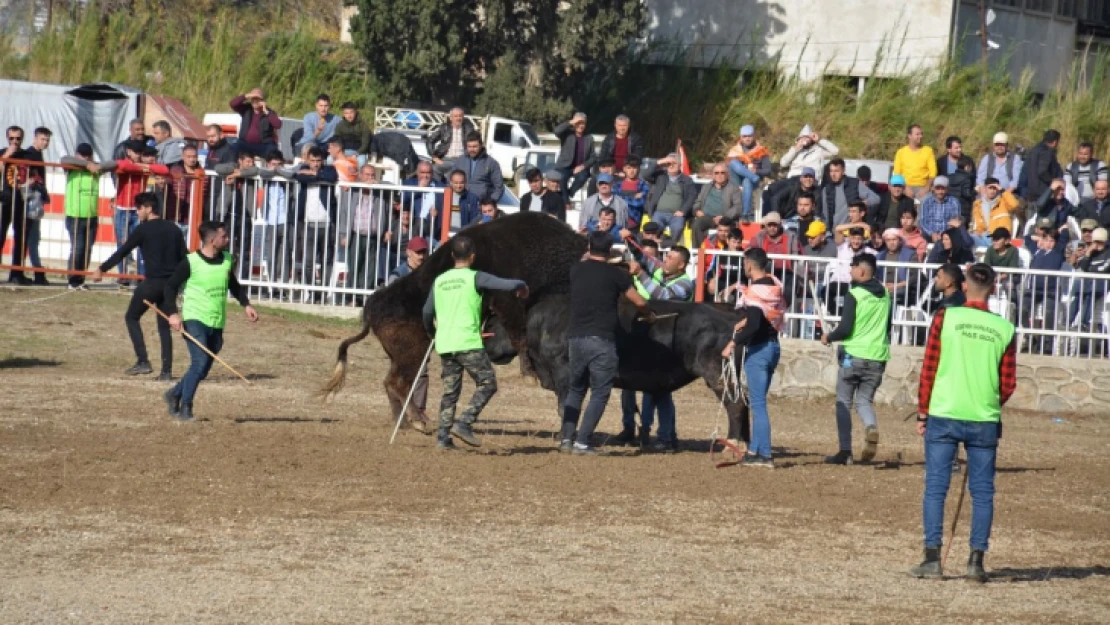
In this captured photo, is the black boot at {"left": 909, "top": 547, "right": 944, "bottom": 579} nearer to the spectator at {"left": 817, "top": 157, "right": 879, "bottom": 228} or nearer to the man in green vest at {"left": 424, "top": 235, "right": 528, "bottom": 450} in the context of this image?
the man in green vest at {"left": 424, "top": 235, "right": 528, "bottom": 450}

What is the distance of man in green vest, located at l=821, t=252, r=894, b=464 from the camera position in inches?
527

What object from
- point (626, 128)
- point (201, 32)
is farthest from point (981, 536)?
point (201, 32)

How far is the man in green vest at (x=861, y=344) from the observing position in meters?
13.4

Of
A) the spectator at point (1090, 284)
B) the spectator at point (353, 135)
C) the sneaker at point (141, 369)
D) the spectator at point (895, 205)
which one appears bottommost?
the sneaker at point (141, 369)

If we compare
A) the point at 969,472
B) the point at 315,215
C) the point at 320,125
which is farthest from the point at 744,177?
the point at 969,472

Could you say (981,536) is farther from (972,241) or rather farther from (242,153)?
(242,153)

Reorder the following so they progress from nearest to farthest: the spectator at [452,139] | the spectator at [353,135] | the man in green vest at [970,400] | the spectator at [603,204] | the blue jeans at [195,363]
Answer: the man in green vest at [970,400] → the blue jeans at [195,363] → the spectator at [603,204] → the spectator at [353,135] → the spectator at [452,139]

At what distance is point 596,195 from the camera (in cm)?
2003

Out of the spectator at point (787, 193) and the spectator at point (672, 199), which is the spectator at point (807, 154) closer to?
the spectator at point (787, 193)

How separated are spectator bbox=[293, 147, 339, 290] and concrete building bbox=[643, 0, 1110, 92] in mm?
17061

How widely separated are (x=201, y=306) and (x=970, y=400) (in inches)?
271

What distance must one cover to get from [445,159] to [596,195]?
329 cm

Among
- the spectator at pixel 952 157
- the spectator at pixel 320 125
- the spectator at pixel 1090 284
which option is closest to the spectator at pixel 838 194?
the spectator at pixel 952 157

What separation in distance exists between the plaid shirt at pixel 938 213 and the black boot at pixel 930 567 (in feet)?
38.1
